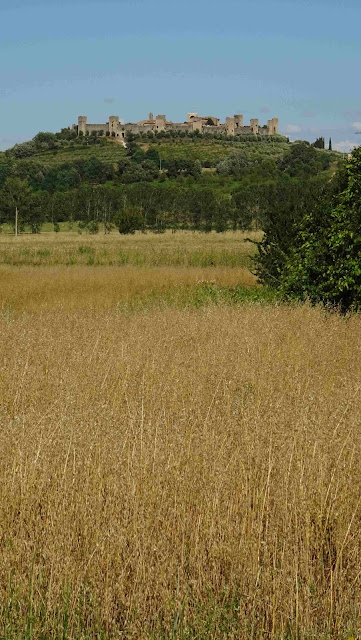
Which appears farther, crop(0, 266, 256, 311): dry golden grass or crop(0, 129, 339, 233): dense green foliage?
crop(0, 129, 339, 233): dense green foliage

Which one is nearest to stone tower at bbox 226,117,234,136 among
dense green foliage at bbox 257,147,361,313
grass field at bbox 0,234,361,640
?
dense green foliage at bbox 257,147,361,313

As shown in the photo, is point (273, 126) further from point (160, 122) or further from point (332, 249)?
point (332, 249)

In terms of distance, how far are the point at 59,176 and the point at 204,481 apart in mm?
101346

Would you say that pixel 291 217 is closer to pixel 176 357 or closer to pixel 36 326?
pixel 36 326

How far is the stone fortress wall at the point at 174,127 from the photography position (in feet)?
548

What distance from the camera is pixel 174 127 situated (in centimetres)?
17088

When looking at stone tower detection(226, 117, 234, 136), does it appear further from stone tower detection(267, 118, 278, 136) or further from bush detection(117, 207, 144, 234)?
bush detection(117, 207, 144, 234)

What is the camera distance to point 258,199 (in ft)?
228

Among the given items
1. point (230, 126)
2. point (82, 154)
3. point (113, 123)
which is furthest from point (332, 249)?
point (230, 126)

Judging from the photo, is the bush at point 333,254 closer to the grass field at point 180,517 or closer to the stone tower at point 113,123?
the grass field at point 180,517

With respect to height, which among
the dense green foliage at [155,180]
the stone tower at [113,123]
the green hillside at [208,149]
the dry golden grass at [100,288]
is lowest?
the dry golden grass at [100,288]

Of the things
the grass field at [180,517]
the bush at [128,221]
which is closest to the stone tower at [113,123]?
the bush at [128,221]

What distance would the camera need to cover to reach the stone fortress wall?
548 feet

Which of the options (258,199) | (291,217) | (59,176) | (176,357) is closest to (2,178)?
(59,176)
